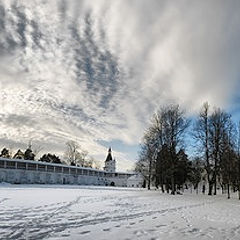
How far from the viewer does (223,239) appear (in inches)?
A: 361

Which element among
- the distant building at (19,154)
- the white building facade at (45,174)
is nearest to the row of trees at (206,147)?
the white building facade at (45,174)

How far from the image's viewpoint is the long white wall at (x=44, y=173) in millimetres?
78312

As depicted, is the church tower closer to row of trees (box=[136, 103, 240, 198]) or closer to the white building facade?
the white building facade

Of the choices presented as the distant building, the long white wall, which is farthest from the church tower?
the distant building

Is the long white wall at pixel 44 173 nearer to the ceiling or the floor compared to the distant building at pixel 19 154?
nearer to the floor

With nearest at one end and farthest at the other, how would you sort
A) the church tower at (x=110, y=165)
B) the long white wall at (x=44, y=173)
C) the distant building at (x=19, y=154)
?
the long white wall at (x=44, y=173) < the distant building at (x=19, y=154) < the church tower at (x=110, y=165)

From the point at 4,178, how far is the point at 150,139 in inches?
1627

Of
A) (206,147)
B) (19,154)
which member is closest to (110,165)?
(19,154)

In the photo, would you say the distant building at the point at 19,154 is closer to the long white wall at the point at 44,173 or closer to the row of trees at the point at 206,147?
the long white wall at the point at 44,173

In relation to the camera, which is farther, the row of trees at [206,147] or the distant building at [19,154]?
the distant building at [19,154]

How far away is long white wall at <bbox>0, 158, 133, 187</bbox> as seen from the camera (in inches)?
3083

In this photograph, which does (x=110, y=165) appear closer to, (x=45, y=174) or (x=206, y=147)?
(x=45, y=174)

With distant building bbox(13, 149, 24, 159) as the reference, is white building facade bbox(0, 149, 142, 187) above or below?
below

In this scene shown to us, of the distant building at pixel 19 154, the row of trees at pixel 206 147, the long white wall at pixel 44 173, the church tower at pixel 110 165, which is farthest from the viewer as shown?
the church tower at pixel 110 165
